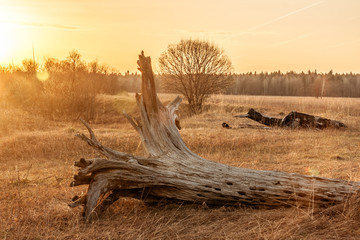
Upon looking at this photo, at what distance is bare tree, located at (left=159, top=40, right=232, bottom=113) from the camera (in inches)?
776

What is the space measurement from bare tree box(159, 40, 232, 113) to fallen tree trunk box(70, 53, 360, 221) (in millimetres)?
15364

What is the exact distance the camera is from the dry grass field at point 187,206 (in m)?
3.70

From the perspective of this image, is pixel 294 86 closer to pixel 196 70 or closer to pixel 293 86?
pixel 293 86

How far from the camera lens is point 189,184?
4445 mm

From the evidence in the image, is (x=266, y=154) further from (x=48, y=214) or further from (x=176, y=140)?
(x=48, y=214)

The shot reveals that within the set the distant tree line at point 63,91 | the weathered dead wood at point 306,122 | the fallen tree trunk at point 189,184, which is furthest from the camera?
the distant tree line at point 63,91

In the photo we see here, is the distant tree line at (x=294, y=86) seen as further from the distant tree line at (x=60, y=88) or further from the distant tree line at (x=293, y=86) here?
the distant tree line at (x=60, y=88)

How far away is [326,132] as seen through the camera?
1212 centimetres

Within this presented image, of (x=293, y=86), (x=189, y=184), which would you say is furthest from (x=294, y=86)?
(x=189, y=184)

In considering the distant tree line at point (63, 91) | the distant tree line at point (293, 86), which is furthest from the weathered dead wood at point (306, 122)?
the distant tree line at point (293, 86)

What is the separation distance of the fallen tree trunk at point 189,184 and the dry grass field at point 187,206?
150 millimetres

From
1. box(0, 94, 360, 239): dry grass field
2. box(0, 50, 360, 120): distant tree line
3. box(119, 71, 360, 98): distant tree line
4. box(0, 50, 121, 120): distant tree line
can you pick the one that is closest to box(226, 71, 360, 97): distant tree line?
box(119, 71, 360, 98): distant tree line

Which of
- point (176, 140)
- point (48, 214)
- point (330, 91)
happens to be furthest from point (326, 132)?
point (330, 91)

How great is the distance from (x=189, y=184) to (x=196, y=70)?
15.8 metres
